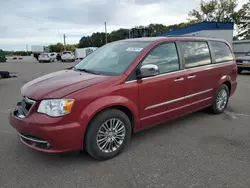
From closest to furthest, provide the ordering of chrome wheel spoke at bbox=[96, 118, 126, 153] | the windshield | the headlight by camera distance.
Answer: the headlight < chrome wheel spoke at bbox=[96, 118, 126, 153] < the windshield

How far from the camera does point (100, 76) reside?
3.37 metres

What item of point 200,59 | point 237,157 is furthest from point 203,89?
point 237,157

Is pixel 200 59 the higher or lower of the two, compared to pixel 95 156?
→ higher

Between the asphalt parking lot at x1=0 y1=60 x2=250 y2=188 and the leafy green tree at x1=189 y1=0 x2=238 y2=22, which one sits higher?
the leafy green tree at x1=189 y1=0 x2=238 y2=22

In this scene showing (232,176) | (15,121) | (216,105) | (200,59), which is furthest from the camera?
(216,105)

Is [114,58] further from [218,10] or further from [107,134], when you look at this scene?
[218,10]

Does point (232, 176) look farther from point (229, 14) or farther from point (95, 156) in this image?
point (229, 14)

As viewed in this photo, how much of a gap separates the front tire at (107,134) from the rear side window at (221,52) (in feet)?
9.14

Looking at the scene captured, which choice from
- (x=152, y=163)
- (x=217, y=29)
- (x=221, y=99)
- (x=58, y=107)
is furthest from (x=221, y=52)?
(x=217, y=29)

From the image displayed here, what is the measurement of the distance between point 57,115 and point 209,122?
3221 mm

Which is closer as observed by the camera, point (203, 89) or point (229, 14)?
point (203, 89)

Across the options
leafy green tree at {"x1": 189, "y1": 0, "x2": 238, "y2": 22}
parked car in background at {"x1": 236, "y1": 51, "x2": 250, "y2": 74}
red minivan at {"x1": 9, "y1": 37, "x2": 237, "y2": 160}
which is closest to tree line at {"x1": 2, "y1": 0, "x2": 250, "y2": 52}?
leafy green tree at {"x1": 189, "y1": 0, "x2": 238, "y2": 22}

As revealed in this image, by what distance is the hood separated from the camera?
294 centimetres

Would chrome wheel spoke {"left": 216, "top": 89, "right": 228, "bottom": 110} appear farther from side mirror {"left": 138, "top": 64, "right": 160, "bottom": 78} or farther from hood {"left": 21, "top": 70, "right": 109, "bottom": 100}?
hood {"left": 21, "top": 70, "right": 109, "bottom": 100}
